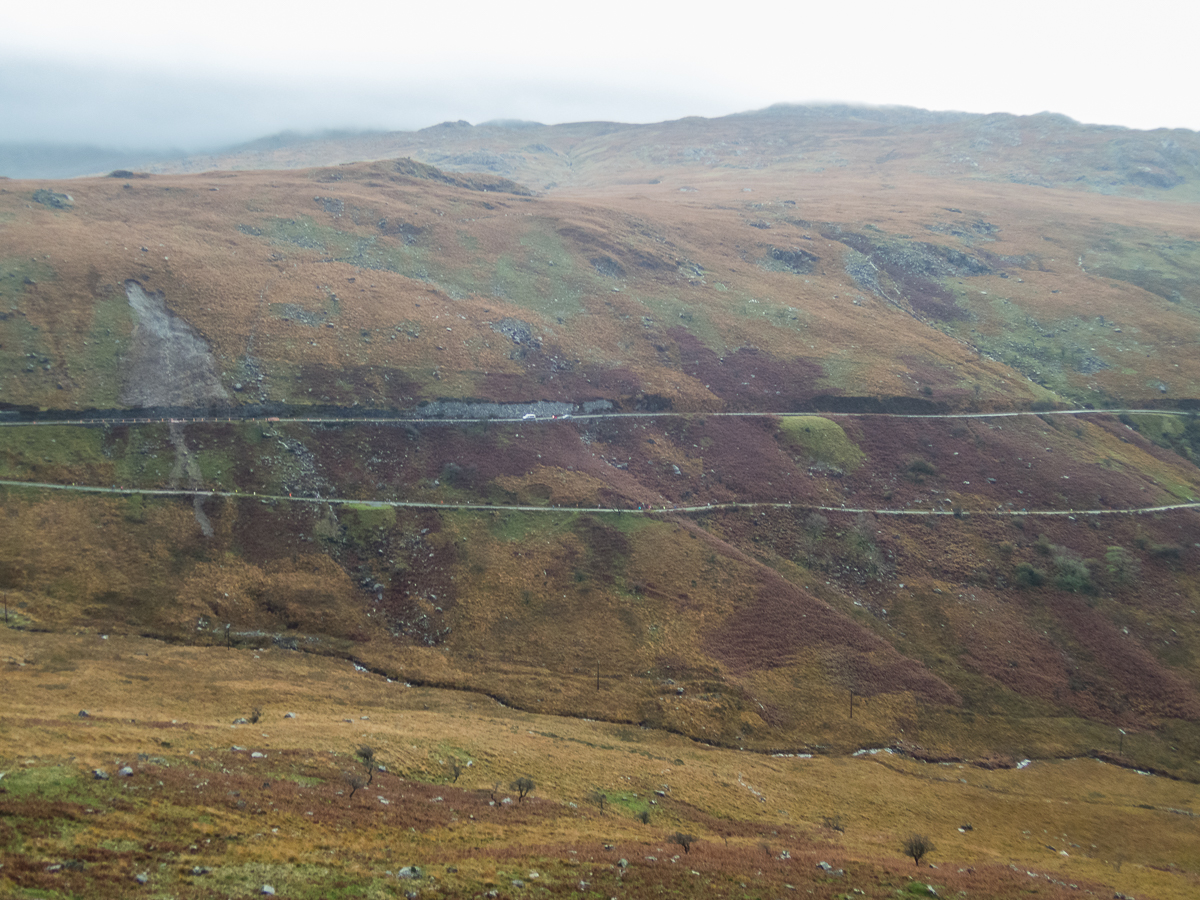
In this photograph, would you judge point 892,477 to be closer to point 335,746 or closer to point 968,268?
point 335,746

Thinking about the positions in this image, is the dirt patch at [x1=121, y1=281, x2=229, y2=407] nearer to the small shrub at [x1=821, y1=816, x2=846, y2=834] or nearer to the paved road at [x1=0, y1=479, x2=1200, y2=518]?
the paved road at [x1=0, y1=479, x2=1200, y2=518]

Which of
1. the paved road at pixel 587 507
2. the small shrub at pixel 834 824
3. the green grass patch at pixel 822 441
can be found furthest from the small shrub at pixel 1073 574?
the small shrub at pixel 834 824

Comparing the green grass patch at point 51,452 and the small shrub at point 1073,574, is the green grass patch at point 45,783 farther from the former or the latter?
the small shrub at point 1073,574

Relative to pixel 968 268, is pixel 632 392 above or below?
below

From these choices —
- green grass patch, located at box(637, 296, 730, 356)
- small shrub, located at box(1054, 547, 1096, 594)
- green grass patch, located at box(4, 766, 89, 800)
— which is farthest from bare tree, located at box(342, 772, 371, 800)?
green grass patch, located at box(637, 296, 730, 356)

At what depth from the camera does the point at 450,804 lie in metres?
34.1

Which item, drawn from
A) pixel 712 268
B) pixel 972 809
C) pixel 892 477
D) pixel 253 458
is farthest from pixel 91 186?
pixel 972 809

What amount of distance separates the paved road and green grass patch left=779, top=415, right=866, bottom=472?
402 inches

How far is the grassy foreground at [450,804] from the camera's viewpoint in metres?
24.3

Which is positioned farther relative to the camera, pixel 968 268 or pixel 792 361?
pixel 968 268

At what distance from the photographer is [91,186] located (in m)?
136

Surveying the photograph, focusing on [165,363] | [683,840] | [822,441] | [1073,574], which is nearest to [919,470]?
[822,441]

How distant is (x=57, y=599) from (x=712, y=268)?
438ft

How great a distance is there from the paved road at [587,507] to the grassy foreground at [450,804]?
19109 mm
